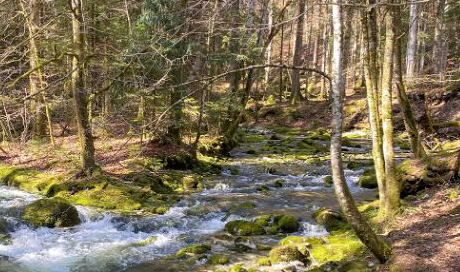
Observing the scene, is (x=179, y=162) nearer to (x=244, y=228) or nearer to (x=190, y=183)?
(x=190, y=183)

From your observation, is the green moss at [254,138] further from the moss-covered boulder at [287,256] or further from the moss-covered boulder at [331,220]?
the moss-covered boulder at [287,256]

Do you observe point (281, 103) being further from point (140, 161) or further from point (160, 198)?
point (160, 198)

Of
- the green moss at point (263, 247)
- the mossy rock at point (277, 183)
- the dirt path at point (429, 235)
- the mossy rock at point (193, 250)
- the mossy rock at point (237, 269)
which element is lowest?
the mossy rock at point (277, 183)

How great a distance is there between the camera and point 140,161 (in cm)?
1500

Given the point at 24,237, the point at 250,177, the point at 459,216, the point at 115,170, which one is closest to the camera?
the point at 459,216

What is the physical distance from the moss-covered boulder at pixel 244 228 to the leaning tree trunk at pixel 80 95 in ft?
15.4

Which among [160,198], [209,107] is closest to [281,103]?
[209,107]

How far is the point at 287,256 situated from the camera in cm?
811

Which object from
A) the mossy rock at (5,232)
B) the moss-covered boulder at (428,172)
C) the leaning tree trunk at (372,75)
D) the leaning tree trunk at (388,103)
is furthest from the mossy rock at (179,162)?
the leaning tree trunk at (388,103)

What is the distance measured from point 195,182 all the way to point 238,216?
355 centimetres

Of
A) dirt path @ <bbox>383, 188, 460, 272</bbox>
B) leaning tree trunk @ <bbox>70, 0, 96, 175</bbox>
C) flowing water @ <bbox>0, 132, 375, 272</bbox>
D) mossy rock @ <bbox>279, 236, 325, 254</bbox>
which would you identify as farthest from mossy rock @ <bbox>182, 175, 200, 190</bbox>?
dirt path @ <bbox>383, 188, 460, 272</bbox>

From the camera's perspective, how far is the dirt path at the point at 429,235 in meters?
6.19

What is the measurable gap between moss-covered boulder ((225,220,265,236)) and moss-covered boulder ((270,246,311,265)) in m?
1.71

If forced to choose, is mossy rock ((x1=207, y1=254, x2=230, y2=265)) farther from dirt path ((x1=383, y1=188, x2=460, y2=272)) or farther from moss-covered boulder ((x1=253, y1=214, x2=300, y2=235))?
dirt path ((x1=383, y1=188, x2=460, y2=272))
